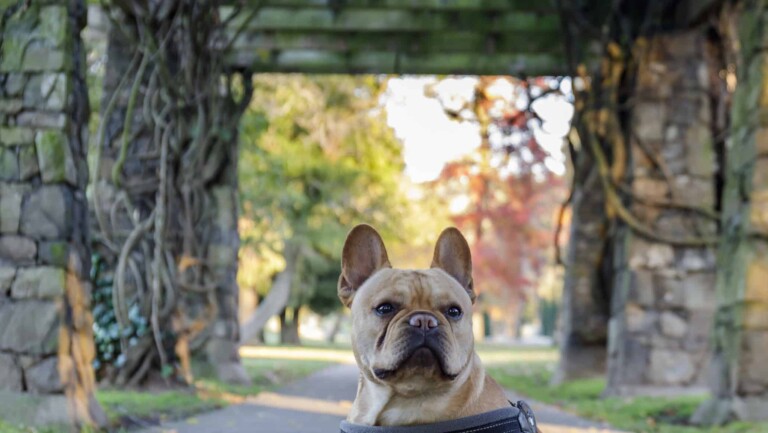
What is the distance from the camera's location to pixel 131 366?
9.52m

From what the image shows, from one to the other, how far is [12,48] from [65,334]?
200cm

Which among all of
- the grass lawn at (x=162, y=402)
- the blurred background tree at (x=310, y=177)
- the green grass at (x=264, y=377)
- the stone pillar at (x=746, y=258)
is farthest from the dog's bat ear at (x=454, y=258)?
the blurred background tree at (x=310, y=177)

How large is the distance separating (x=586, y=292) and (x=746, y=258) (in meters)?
5.52

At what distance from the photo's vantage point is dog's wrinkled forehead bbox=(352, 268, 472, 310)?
3.26 meters

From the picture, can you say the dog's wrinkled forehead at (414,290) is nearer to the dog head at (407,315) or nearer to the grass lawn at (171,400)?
the dog head at (407,315)

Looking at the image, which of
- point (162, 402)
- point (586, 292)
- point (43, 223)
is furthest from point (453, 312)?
point (586, 292)

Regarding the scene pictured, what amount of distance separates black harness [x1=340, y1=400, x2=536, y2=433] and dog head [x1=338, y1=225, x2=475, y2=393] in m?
0.15

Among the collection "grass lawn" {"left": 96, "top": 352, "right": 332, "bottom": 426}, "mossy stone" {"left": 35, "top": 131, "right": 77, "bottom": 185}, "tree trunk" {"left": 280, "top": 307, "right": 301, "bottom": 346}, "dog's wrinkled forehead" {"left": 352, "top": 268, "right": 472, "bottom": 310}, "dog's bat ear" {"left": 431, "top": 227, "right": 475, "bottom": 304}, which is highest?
"mossy stone" {"left": 35, "top": 131, "right": 77, "bottom": 185}

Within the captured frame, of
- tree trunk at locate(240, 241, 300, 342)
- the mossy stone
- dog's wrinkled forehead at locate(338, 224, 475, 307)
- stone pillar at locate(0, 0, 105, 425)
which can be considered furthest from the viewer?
tree trunk at locate(240, 241, 300, 342)

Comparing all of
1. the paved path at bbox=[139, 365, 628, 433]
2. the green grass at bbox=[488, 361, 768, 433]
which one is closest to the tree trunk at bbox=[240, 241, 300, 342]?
the green grass at bbox=[488, 361, 768, 433]

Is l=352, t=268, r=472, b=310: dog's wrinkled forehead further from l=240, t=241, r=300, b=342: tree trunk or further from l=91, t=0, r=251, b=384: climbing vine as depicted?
l=240, t=241, r=300, b=342: tree trunk

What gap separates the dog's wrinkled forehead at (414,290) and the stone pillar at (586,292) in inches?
370

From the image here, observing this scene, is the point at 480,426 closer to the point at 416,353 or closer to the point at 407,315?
the point at 416,353

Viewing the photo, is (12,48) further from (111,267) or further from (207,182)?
(207,182)
